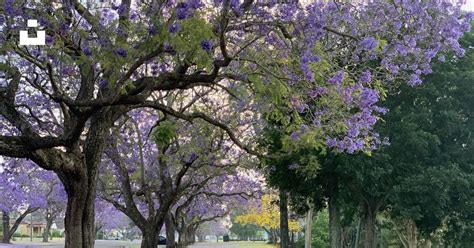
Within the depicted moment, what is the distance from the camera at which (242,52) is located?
24.1 feet

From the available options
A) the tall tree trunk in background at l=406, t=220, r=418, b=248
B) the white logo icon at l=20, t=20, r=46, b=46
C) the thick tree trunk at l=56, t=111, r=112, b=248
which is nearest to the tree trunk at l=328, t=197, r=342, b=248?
the tall tree trunk in background at l=406, t=220, r=418, b=248

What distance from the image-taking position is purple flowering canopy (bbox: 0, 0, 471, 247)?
21.9 feet

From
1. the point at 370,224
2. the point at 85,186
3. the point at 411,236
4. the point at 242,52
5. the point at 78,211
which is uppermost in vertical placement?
the point at 242,52

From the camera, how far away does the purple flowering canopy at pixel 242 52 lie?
21.9 feet

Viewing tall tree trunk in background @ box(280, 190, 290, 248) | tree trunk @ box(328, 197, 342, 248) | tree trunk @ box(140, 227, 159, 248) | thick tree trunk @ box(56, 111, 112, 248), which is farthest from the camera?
tall tree trunk in background @ box(280, 190, 290, 248)

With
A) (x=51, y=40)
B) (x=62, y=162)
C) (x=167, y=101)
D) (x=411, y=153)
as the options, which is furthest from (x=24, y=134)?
(x=411, y=153)

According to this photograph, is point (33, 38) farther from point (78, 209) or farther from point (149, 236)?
point (149, 236)

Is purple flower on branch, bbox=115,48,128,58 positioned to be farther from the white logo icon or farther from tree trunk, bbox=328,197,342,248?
tree trunk, bbox=328,197,342,248

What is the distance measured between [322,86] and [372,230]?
12956 mm

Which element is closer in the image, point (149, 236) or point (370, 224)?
point (149, 236)

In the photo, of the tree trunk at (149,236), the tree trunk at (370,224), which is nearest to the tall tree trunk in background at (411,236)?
the tree trunk at (370,224)

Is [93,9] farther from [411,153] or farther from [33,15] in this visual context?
[411,153]

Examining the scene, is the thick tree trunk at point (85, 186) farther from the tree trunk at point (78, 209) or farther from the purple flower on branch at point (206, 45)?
the purple flower on branch at point (206, 45)

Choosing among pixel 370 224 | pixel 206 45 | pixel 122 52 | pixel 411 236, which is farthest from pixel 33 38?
pixel 411 236
